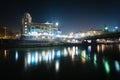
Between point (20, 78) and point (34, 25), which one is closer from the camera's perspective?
point (20, 78)

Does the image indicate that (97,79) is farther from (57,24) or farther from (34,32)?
(57,24)

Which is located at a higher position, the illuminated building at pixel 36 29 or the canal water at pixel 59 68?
the illuminated building at pixel 36 29

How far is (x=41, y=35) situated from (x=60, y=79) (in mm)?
125475

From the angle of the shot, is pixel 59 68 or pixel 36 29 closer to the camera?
pixel 59 68

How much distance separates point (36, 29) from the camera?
154 metres

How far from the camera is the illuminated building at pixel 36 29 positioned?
146 meters

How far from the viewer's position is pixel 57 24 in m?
173

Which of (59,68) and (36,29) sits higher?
(36,29)

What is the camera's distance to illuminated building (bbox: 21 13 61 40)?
146m

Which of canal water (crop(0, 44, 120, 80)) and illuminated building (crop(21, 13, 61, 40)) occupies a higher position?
illuminated building (crop(21, 13, 61, 40))

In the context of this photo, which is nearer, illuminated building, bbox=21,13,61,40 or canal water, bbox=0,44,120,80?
canal water, bbox=0,44,120,80

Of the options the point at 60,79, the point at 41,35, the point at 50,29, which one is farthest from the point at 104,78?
the point at 50,29

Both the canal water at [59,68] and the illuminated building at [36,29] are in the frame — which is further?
the illuminated building at [36,29]

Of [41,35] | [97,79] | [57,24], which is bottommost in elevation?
[97,79]
